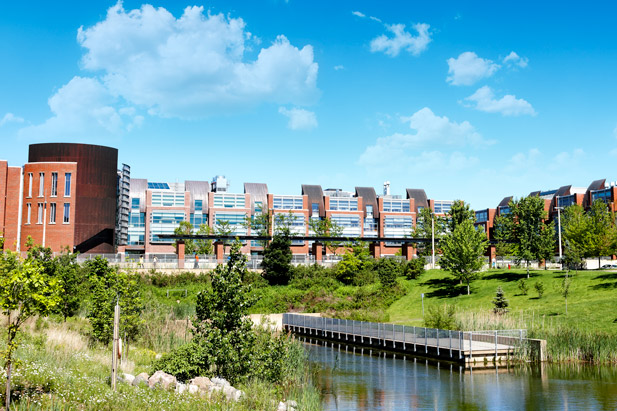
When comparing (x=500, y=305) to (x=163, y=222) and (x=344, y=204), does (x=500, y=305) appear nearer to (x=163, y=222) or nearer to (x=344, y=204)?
(x=344, y=204)

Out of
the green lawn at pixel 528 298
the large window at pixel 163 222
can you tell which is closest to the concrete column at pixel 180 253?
the green lawn at pixel 528 298

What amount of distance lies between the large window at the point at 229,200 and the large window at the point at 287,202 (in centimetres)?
588

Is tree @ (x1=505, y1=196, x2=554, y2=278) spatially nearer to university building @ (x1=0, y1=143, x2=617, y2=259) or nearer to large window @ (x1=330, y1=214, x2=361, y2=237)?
university building @ (x1=0, y1=143, x2=617, y2=259)

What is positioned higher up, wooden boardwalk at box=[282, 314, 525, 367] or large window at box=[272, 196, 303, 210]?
large window at box=[272, 196, 303, 210]

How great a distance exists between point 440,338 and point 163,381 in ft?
56.7

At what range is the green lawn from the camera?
35125 millimetres

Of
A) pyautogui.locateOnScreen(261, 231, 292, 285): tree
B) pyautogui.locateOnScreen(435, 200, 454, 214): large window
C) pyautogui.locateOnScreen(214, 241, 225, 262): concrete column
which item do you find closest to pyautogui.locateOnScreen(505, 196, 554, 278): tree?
pyautogui.locateOnScreen(261, 231, 292, 285): tree

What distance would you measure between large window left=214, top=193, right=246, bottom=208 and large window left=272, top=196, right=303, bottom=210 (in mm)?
5881

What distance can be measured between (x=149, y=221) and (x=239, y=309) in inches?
3262

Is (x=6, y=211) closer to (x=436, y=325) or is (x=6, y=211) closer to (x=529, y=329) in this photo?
(x=436, y=325)

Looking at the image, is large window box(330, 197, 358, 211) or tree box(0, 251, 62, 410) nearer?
tree box(0, 251, 62, 410)

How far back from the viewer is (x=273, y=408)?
1698 cm

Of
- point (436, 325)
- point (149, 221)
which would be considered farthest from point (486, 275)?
point (149, 221)

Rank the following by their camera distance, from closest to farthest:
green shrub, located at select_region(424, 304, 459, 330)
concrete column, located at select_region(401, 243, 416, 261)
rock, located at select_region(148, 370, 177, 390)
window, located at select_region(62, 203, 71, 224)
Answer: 1. rock, located at select_region(148, 370, 177, 390)
2. green shrub, located at select_region(424, 304, 459, 330)
3. window, located at select_region(62, 203, 71, 224)
4. concrete column, located at select_region(401, 243, 416, 261)
